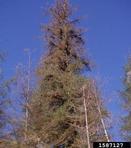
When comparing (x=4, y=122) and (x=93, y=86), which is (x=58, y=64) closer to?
(x=93, y=86)

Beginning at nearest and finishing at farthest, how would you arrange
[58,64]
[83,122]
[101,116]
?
[101,116]
[83,122]
[58,64]

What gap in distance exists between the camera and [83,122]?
3366cm

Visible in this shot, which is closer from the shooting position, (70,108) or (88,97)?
(88,97)

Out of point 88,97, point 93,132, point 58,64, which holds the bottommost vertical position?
point 93,132

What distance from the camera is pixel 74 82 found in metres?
35.2

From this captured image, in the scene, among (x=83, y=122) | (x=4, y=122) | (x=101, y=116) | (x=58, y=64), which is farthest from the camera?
(x=58, y=64)

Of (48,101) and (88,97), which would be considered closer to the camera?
(88,97)

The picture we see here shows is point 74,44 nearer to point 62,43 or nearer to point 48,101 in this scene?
point 62,43

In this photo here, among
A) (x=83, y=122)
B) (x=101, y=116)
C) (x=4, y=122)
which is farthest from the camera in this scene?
(x=83, y=122)

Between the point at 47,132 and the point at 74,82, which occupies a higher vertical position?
the point at 74,82

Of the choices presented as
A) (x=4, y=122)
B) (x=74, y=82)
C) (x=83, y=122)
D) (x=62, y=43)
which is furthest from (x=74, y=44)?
(x=4, y=122)

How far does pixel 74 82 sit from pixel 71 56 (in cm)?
328

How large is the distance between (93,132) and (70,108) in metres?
3.96

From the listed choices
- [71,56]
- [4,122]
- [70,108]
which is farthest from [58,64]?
[4,122]
